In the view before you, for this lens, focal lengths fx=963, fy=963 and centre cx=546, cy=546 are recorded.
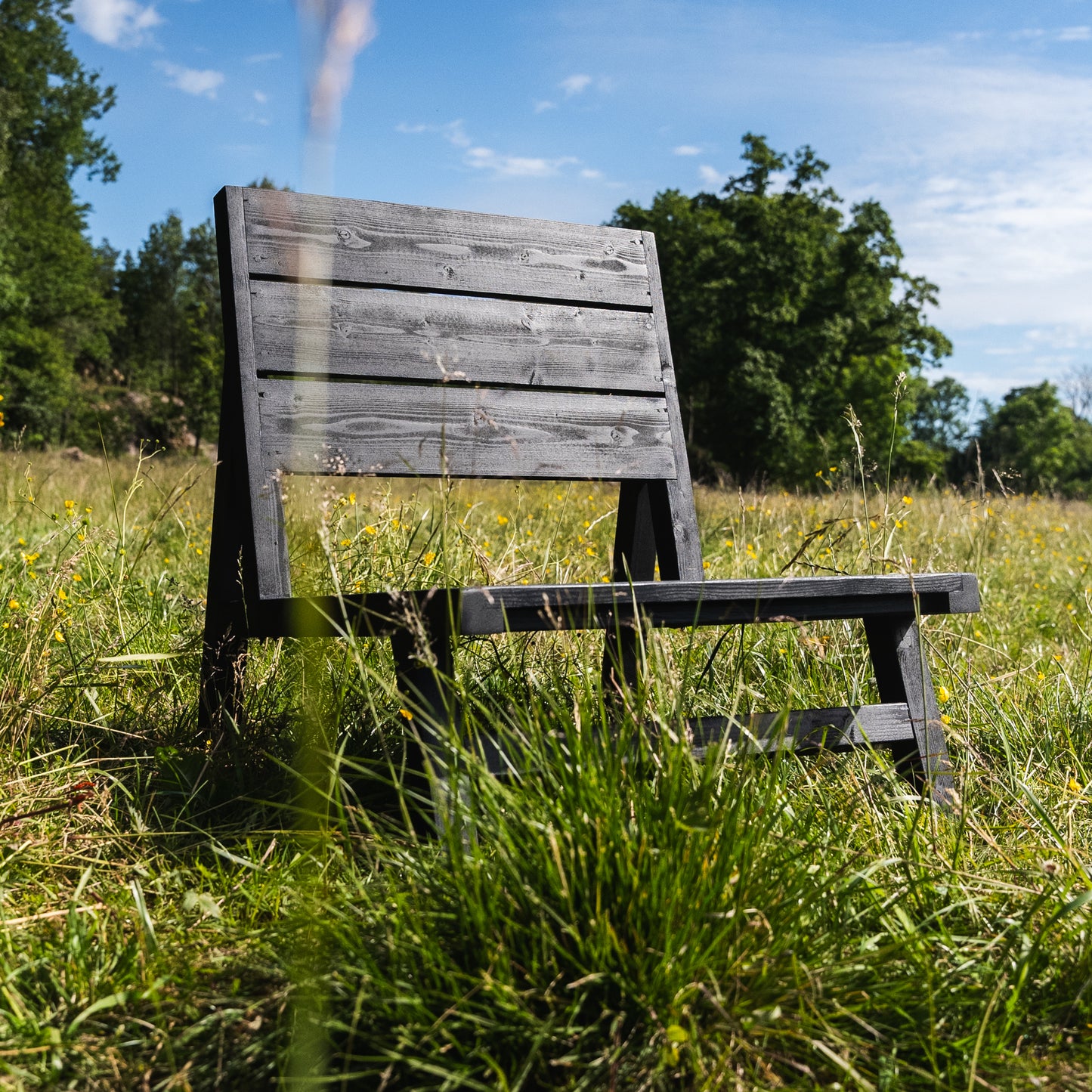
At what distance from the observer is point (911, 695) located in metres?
2.13

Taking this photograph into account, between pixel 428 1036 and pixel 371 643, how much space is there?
146 cm

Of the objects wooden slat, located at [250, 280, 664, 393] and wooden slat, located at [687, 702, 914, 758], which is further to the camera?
wooden slat, located at [250, 280, 664, 393]

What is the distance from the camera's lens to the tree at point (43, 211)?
2778cm

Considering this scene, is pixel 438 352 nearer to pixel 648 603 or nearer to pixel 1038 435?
pixel 648 603

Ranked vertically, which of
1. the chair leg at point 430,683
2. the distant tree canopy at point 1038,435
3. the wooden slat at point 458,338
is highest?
the distant tree canopy at point 1038,435

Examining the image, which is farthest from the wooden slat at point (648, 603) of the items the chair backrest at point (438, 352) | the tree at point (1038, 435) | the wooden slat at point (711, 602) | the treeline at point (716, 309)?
the tree at point (1038, 435)

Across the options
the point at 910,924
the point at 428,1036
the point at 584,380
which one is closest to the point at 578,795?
the point at 428,1036

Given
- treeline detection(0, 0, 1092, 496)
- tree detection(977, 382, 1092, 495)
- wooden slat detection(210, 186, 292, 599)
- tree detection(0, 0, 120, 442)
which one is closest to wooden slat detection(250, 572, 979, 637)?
wooden slat detection(210, 186, 292, 599)

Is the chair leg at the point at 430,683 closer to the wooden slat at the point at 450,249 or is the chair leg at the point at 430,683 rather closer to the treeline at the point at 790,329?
the wooden slat at the point at 450,249

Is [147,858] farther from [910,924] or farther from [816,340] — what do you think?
[816,340]

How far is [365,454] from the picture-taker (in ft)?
7.19

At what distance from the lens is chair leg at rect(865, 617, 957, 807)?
6.81 ft

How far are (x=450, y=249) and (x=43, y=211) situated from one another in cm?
3247

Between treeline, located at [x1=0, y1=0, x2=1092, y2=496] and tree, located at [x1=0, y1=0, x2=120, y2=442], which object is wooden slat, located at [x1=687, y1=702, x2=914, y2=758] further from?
tree, located at [x1=0, y1=0, x2=120, y2=442]
